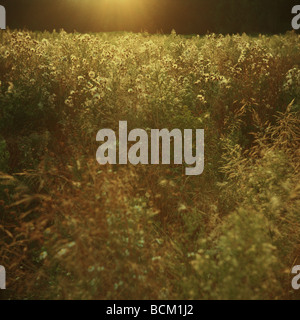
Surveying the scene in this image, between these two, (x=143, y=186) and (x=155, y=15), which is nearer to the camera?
(x=143, y=186)

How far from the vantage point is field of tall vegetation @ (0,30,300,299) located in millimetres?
2311

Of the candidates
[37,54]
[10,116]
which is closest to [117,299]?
[10,116]

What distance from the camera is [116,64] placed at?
5.11m

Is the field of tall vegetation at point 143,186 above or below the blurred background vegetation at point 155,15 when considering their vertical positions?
below

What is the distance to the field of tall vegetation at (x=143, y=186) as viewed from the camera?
231 centimetres

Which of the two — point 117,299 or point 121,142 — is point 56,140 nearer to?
point 121,142

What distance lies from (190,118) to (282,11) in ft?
69.3

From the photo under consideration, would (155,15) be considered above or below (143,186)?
above

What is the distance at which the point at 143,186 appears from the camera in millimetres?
3480

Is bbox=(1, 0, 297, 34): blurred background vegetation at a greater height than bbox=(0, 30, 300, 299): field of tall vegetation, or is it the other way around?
bbox=(1, 0, 297, 34): blurred background vegetation

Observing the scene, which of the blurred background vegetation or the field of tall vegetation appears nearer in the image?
the field of tall vegetation

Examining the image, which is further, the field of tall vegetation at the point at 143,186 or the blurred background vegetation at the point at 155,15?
the blurred background vegetation at the point at 155,15
